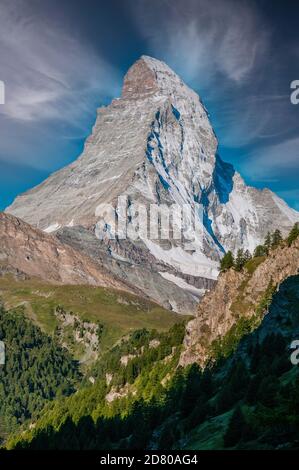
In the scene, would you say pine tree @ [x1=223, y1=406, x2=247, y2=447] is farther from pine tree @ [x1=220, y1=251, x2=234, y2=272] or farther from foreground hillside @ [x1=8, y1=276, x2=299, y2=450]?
pine tree @ [x1=220, y1=251, x2=234, y2=272]

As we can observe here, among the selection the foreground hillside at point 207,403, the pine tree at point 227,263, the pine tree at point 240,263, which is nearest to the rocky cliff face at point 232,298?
the pine tree at point 240,263

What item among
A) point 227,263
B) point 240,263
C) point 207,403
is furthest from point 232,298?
point 207,403

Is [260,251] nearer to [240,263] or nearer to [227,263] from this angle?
[240,263]

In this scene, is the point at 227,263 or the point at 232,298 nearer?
the point at 232,298

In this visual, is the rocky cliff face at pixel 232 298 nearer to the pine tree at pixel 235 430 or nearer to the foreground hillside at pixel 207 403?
the foreground hillside at pixel 207 403

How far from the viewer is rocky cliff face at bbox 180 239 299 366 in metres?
142

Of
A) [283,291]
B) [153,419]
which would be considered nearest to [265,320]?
[283,291]

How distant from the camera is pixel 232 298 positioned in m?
Result: 156

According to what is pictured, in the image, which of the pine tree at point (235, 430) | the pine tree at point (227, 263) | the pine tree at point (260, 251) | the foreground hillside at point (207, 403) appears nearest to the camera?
the foreground hillside at point (207, 403)

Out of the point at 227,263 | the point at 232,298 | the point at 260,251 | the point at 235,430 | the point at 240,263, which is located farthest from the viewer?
the point at 260,251

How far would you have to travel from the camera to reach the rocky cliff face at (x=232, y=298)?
467ft
